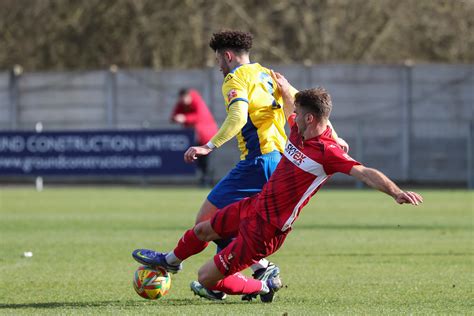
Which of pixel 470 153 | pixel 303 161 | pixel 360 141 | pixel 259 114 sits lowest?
pixel 470 153

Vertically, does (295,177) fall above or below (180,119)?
above

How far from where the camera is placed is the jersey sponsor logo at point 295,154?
745 centimetres

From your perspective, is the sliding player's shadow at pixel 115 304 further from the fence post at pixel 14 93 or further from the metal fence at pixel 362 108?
the fence post at pixel 14 93

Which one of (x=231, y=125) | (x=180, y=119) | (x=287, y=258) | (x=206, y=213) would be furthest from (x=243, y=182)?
(x=180, y=119)

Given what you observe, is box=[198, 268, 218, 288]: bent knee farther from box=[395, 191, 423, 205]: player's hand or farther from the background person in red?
the background person in red

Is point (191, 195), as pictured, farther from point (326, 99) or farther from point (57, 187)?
point (326, 99)

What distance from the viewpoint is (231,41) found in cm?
851

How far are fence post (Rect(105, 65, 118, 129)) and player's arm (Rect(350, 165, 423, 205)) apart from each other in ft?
69.4

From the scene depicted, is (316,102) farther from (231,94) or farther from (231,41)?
(231,41)

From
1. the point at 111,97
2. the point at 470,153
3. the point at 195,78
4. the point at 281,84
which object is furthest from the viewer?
the point at 111,97

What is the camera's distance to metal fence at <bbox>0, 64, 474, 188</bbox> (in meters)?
25.7

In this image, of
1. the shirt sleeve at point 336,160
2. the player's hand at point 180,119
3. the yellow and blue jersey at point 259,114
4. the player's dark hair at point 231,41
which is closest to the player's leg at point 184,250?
the yellow and blue jersey at point 259,114

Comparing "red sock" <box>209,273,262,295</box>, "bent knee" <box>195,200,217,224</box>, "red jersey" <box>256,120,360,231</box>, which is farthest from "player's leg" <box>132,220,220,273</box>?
"red jersey" <box>256,120,360,231</box>

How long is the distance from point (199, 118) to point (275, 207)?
17165mm
